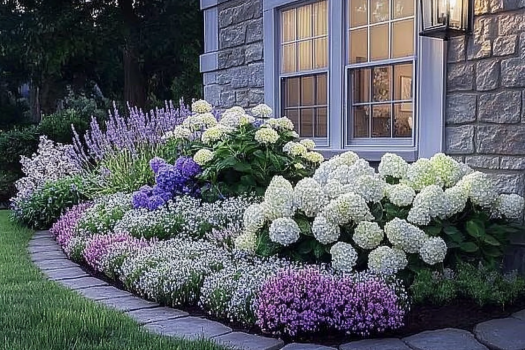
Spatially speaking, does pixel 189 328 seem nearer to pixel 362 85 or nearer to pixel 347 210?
pixel 347 210

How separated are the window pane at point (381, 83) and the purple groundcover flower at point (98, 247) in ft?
6.91

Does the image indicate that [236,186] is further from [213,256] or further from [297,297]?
[297,297]

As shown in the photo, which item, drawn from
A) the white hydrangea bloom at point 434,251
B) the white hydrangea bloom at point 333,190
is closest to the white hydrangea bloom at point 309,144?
the white hydrangea bloom at point 333,190

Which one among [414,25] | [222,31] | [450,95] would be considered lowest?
[450,95]

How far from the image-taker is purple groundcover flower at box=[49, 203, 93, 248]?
480 cm

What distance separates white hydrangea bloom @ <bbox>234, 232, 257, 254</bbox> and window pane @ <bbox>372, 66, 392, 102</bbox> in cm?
163

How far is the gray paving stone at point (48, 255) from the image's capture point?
4348 mm

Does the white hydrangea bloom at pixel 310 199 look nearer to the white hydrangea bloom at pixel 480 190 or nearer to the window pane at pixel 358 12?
the white hydrangea bloom at pixel 480 190

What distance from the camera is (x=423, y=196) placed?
Answer: 318 centimetres

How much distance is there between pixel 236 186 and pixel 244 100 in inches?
54.5

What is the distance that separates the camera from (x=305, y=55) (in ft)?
16.5

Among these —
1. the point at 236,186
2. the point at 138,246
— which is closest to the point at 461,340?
the point at 138,246

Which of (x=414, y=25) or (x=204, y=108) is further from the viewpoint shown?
(x=204, y=108)

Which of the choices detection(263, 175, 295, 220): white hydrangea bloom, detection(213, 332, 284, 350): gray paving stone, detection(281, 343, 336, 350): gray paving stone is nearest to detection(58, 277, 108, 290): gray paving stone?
detection(263, 175, 295, 220): white hydrangea bloom
